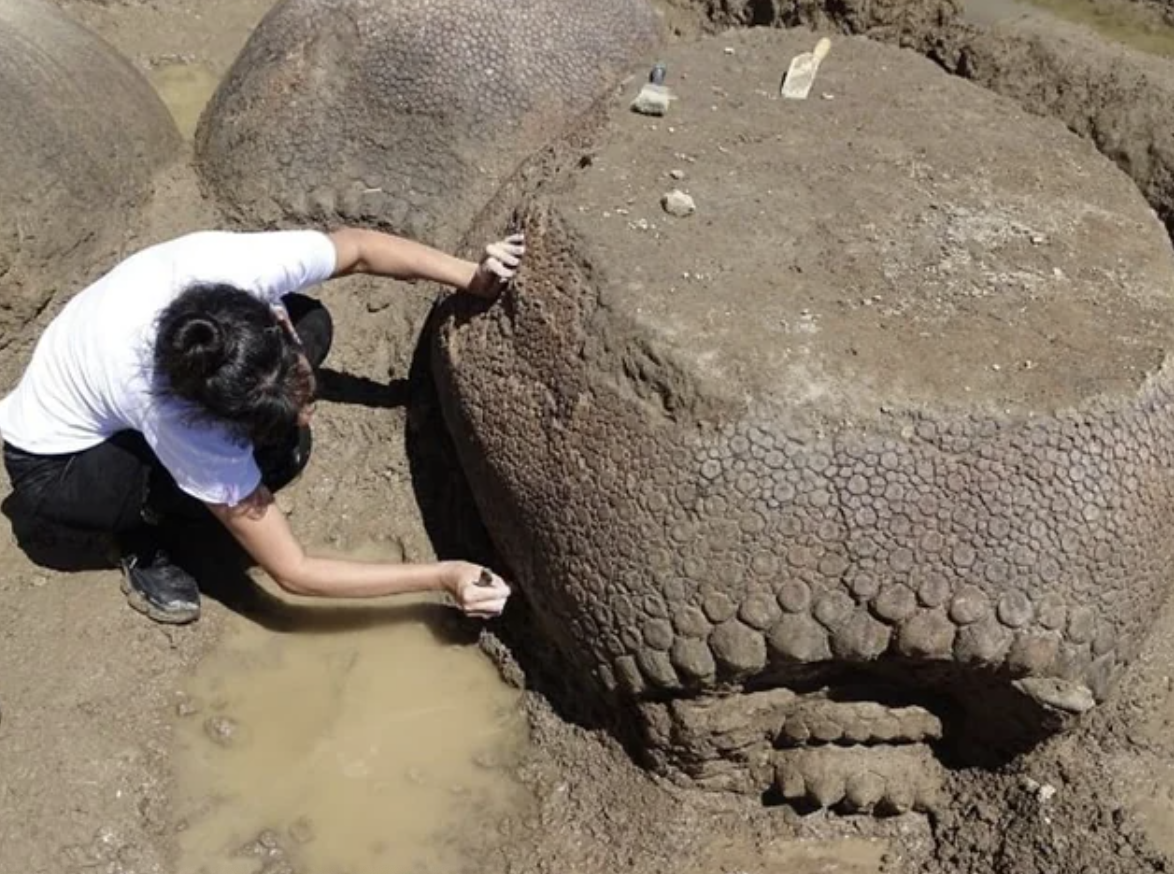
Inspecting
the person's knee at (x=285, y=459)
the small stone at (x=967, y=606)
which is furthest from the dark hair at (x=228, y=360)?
the small stone at (x=967, y=606)

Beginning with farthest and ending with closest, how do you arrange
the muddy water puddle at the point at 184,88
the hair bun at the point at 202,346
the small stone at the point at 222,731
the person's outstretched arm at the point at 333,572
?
the muddy water puddle at the point at 184,88, the small stone at the point at 222,731, the person's outstretched arm at the point at 333,572, the hair bun at the point at 202,346

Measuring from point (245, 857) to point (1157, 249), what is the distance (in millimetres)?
1666

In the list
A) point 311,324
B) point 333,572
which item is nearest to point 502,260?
point 311,324

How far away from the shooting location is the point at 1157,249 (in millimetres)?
2176

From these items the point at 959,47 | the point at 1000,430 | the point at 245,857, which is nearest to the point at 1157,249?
the point at 1000,430

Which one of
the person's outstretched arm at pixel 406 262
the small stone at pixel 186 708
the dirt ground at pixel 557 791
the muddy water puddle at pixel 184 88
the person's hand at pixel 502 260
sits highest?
the person's hand at pixel 502 260

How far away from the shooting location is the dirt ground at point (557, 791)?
2064 mm

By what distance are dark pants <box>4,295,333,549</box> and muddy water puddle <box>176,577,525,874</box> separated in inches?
10.0

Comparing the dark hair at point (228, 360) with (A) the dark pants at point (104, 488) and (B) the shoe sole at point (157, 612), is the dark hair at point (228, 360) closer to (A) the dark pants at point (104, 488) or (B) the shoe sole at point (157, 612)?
(A) the dark pants at point (104, 488)

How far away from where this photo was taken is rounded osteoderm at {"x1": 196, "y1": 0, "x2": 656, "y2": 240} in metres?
2.75

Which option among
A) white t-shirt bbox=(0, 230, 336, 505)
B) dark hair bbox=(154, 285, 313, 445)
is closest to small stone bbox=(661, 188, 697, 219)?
white t-shirt bbox=(0, 230, 336, 505)

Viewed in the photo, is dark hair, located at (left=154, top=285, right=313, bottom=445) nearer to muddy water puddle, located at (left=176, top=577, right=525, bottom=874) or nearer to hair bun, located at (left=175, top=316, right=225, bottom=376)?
hair bun, located at (left=175, top=316, right=225, bottom=376)

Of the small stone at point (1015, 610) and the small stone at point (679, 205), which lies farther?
the small stone at point (679, 205)

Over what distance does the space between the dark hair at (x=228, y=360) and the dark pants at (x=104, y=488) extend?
1.14 ft
